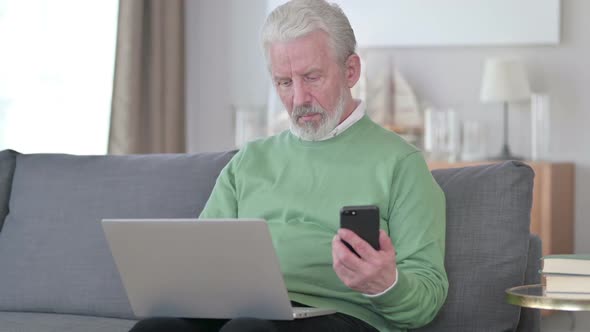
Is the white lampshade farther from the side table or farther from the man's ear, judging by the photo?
the side table

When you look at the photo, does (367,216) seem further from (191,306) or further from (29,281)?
(29,281)

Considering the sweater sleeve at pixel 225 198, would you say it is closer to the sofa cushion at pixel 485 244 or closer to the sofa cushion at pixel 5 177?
the sofa cushion at pixel 485 244

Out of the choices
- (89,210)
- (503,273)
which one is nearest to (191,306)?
(503,273)

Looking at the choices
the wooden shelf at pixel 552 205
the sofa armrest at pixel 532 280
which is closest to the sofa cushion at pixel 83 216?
the sofa armrest at pixel 532 280

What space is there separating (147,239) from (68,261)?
822 millimetres

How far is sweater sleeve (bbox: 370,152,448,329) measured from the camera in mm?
1795

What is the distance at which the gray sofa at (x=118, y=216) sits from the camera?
6.79 feet

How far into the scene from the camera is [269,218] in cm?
209

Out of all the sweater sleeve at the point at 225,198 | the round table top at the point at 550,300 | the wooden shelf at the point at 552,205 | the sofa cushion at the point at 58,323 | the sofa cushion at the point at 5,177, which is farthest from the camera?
the wooden shelf at the point at 552,205

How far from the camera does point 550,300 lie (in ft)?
5.77

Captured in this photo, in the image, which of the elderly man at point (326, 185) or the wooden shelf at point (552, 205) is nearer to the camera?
the elderly man at point (326, 185)

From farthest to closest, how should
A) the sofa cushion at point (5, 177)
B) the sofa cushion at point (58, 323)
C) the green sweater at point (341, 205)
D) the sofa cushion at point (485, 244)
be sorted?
the sofa cushion at point (5, 177) → the sofa cushion at point (58, 323) → the sofa cushion at point (485, 244) → the green sweater at point (341, 205)

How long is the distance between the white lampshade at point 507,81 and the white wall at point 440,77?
0.21m

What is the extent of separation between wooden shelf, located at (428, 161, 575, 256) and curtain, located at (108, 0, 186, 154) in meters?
1.39
